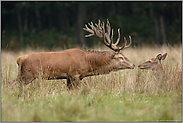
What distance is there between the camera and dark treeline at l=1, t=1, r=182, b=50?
19828 mm

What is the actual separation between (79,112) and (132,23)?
24258mm

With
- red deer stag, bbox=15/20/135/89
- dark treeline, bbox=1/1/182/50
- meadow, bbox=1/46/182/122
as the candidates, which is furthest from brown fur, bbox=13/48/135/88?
dark treeline, bbox=1/1/182/50

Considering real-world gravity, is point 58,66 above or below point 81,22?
below

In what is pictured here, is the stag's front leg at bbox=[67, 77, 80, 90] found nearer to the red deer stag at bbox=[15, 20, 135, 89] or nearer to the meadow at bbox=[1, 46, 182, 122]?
the red deer stag at bbox=[15, 20, 135, 89]

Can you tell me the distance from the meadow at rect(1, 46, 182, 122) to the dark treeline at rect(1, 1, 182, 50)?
37.0ft

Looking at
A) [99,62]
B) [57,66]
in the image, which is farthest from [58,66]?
[99,62]

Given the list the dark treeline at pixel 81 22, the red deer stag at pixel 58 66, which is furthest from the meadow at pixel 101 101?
the dark treeline at pixel 81 22

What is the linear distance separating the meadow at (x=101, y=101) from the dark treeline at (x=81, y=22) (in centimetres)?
1129

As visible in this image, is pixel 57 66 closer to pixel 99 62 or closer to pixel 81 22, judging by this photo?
pixel 99 62

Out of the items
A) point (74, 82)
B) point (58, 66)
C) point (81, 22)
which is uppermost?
point (81, 22)

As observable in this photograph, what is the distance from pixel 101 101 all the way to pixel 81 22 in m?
16.7

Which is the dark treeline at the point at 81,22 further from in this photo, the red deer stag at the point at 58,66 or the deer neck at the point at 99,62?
the red deer stag at the point at 58,66

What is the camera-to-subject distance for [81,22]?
69.4 feet

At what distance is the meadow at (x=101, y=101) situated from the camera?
4035 millimetres
